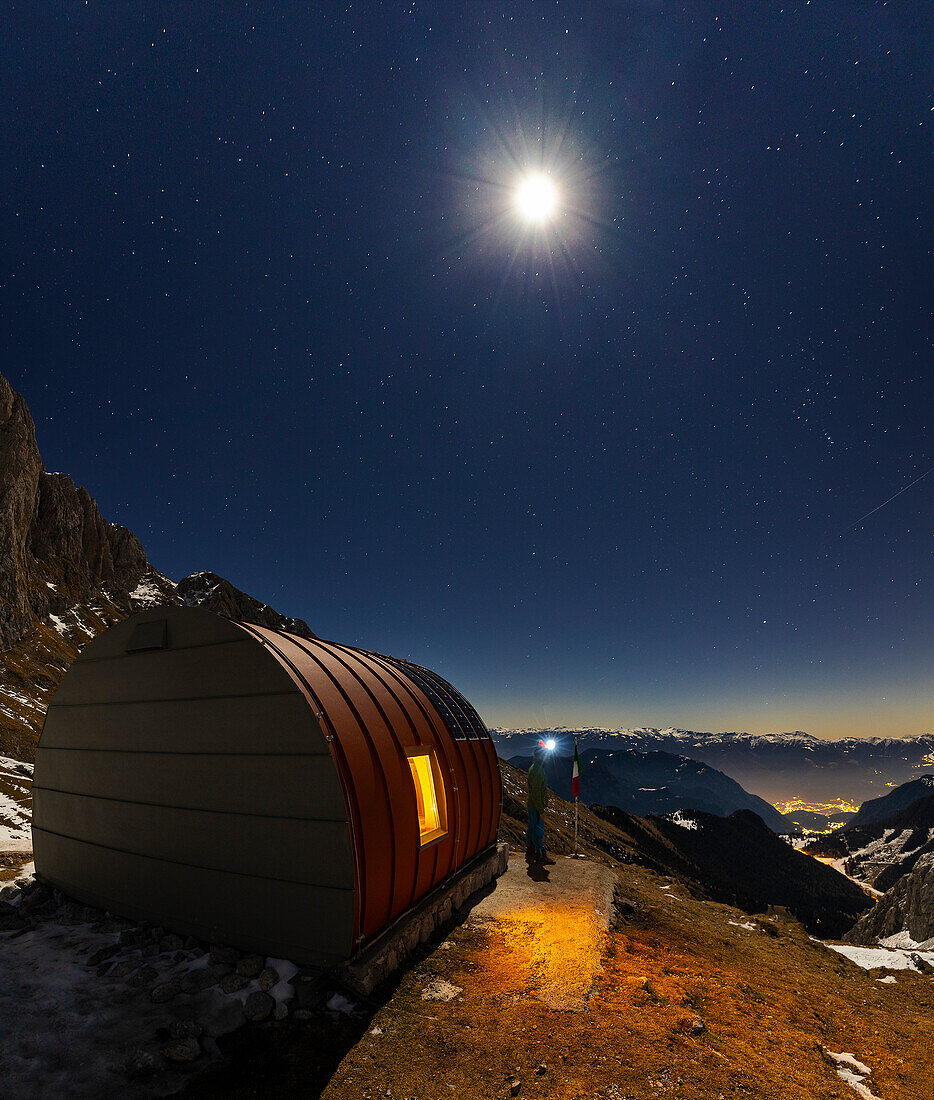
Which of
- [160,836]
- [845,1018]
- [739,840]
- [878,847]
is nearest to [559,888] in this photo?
[845,1018]

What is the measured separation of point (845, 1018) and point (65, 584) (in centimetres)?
14818

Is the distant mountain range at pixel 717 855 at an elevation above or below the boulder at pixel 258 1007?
below

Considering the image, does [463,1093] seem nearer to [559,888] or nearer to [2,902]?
[559,888]

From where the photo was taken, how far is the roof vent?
10234 mm

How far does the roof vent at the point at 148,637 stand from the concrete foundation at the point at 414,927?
6.78 meters

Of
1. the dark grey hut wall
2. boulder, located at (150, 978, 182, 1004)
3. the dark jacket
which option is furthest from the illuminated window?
boulder, located at (150, 978, 182, 1004)

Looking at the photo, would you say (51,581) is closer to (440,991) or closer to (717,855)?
(440,991)

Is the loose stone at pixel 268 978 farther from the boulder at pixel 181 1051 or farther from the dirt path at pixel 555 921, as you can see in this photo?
the dirt path at pixel 555 921

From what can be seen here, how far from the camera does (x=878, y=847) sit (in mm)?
198500

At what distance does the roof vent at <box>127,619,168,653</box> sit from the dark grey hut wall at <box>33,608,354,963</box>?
0.28 ft

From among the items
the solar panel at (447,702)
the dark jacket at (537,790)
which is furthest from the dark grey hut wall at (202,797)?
the dark jacket at (537,790)

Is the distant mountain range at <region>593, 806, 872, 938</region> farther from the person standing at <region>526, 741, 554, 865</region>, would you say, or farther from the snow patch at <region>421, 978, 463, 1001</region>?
the snow patch at <region>421, 978, 463, 1001</region>

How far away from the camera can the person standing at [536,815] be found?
50.8ft

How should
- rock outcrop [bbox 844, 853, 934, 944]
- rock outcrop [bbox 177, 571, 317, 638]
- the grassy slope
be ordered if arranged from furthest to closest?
rock outcrop [bbox 177, 571, 317, 638], rock outcrop [bbox 844, 853, 934, 944], the grassy slope
